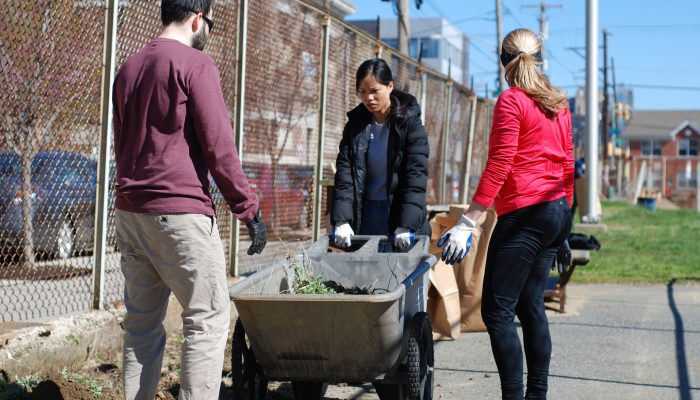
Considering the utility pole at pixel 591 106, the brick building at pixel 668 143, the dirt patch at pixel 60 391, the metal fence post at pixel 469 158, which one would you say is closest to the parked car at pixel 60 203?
the dirt patch at pixel 60 391

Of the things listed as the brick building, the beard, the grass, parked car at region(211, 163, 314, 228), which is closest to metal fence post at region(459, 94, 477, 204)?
the grass

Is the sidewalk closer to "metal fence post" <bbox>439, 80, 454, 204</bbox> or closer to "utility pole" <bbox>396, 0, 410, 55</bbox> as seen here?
"metal fence post" <bbox>439, 80, 454, 204</bbox>

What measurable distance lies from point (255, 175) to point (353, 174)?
2.71m

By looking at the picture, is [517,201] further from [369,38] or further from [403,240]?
[369,38]

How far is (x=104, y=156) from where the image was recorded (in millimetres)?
6070

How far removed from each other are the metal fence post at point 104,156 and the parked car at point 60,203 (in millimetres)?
88

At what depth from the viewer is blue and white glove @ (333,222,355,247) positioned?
→ 5.45m

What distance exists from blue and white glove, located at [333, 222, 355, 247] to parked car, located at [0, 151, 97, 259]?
5.77 feet

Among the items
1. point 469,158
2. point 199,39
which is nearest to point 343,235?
point 199,39

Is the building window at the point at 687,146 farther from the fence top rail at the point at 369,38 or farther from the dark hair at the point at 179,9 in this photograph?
the dark hair at the point at 179,9

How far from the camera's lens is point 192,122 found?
3939 millimetres

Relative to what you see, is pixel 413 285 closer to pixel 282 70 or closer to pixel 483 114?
pixel 282 70

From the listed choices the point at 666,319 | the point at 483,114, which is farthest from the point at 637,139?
the point at 666,319

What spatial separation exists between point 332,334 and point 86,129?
8.54 ft
